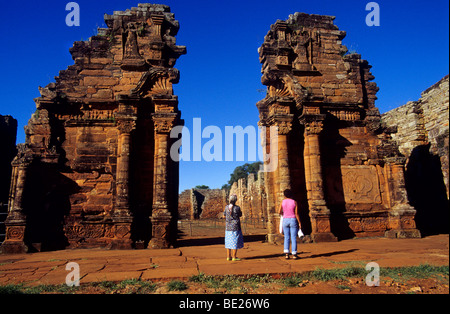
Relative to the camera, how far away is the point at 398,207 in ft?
33.7

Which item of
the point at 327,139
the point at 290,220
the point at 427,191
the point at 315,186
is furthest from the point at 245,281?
the point at 427,191

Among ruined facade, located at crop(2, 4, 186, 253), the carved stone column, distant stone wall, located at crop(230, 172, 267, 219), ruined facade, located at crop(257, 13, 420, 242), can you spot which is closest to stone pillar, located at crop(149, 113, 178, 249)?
ruined facade, located at crop(2, 4, 186, 253)

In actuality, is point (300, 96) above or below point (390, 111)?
below

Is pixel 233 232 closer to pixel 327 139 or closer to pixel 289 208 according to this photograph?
pixel 289 208

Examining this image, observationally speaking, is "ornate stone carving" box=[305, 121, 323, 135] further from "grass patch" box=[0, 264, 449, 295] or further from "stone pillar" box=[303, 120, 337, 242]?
"grass patch" box=[0, 264, 449, 295]

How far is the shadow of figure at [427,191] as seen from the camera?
13094 mm

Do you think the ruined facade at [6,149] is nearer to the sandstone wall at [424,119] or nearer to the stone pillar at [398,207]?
the stone pillar at [398,207]

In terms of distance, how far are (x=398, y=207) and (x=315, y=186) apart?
3108mm

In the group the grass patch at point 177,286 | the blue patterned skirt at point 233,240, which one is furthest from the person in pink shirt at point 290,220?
the grass patch at point 177,286
